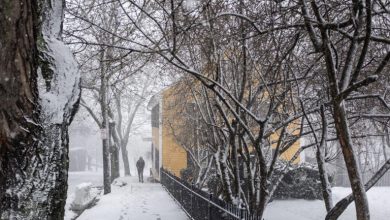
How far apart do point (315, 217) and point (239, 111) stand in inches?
363

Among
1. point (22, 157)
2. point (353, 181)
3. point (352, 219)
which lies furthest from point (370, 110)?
point (352, 219)

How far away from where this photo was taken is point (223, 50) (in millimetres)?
9305

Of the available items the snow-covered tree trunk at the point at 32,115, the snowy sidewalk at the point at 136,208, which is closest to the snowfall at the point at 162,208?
the snowy sidewalk at the point at 136,208

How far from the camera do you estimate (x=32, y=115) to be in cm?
375

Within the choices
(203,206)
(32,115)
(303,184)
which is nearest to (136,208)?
(203,206)

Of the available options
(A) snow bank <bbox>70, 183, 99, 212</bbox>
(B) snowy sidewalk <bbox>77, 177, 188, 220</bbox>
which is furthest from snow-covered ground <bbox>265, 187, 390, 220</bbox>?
(A) snow bank <bbox>70, 183, 99, 212</bbox>

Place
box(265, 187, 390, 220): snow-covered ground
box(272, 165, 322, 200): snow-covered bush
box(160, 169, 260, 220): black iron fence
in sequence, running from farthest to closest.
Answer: box(272, 165, 322, 200): snow-covered bush, box(265, 187, 390, 220): snow-covered ground, box(160, 169, 260, 220): black iron fence

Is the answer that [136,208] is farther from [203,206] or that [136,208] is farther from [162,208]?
[203,206]

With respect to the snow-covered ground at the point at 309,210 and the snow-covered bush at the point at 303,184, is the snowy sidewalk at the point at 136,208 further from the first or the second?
the snow-covered bush at the point at 303,184

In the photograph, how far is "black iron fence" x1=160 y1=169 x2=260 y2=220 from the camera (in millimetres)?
6891

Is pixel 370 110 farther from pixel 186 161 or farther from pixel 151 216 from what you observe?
pixel 186 161

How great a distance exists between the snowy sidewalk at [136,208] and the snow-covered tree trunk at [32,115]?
9052 mm

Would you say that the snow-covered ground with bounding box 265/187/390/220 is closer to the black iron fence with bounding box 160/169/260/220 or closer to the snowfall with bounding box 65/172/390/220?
the snowfall with bounding box 65/172/390/220

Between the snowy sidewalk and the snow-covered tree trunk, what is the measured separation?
9052 millimetres
